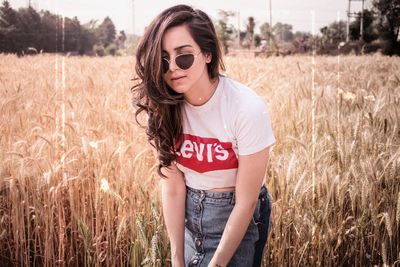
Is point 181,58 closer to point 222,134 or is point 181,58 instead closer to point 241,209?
point 222,134

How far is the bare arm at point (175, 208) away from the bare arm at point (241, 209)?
21 centimetres

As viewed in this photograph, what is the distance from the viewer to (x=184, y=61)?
121cm

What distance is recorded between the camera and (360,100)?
136 inches

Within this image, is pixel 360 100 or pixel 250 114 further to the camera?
pixel 360 100

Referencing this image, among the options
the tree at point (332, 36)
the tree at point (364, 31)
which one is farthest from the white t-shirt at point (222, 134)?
the tree at point (364, 31)

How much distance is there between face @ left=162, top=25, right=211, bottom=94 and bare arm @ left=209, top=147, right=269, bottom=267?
317 millimetres

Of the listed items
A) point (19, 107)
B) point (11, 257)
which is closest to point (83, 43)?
point (19, 107)

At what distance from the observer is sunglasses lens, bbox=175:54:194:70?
3.98 feet

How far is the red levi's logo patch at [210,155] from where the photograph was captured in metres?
1.23

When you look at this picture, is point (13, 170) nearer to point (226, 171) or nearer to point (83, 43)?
point (226, 171)

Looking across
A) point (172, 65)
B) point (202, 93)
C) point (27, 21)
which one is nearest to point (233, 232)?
point (202, 93)

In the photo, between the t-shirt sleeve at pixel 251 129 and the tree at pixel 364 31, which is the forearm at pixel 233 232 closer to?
the t-shirt sleeve at pixel 251 129

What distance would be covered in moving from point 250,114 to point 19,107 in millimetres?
2205

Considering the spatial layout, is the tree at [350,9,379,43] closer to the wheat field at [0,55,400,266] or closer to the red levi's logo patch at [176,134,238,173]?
the wheat field at [0,55,400,266]
